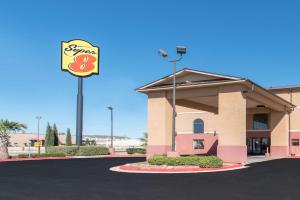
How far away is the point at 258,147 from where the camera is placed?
48.5 metres

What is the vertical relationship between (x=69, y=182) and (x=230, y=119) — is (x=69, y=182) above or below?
below

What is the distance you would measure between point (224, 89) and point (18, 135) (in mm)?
109533

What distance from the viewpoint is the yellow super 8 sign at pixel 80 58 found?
46500 millimetres

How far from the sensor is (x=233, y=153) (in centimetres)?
2947

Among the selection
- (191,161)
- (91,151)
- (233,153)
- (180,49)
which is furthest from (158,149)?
(91,151)

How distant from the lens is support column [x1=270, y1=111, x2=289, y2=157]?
43.2 meters

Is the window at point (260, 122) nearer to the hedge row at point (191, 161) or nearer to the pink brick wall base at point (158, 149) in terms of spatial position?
the pink brick wall base at point (158, 149)

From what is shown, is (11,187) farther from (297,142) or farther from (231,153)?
(297,142)

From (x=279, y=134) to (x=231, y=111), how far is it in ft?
53.7

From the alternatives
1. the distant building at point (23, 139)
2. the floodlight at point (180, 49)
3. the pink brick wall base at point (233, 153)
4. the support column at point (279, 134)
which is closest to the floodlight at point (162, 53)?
the floodlight at point (180, 49)

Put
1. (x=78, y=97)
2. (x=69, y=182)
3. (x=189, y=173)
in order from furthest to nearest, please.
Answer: (x=78, y=97)
(x=189, y=173)
(x=69, y=182)

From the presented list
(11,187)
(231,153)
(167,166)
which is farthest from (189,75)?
(11,187)

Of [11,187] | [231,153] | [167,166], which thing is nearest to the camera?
[11,187]

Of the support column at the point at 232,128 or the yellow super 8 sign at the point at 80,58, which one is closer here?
the support column at the point at 232,128
